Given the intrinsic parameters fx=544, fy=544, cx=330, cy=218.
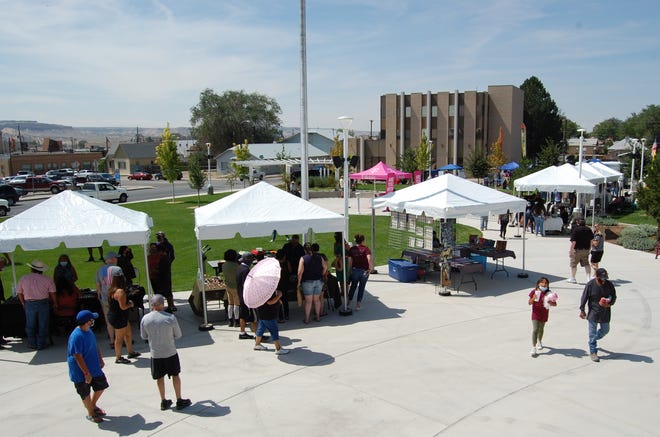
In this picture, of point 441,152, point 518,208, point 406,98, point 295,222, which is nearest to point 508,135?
point 441,152

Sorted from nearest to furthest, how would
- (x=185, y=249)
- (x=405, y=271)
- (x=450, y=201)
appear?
(x=450, y=201) → (x=405, y=271) → (x=185, y=249)

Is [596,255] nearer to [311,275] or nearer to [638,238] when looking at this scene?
[311,275]

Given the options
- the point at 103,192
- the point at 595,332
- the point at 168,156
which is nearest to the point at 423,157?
the point at 168,156

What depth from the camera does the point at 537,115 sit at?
252 feet

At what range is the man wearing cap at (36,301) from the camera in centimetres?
916

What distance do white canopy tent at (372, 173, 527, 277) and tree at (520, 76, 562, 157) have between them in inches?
2676

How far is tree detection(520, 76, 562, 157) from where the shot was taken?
76750 millimetres

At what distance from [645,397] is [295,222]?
6422mm

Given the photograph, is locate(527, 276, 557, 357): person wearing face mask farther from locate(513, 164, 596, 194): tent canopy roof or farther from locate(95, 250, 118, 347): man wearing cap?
locate(513, 164, 596, 194): tent canopy roof

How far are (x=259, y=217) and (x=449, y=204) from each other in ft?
15.2

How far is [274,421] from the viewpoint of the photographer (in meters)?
6.64

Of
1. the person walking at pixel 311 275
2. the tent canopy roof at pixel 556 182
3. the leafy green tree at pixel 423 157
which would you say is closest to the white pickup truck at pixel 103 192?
the leafy green tree at pixel 423 157

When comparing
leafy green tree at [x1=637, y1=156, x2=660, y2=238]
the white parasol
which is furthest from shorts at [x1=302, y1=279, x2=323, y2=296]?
leafy green tree at [x1=637, y1=156, x2=660, y2=238]

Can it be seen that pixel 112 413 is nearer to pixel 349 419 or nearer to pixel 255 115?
pixel 349 419
